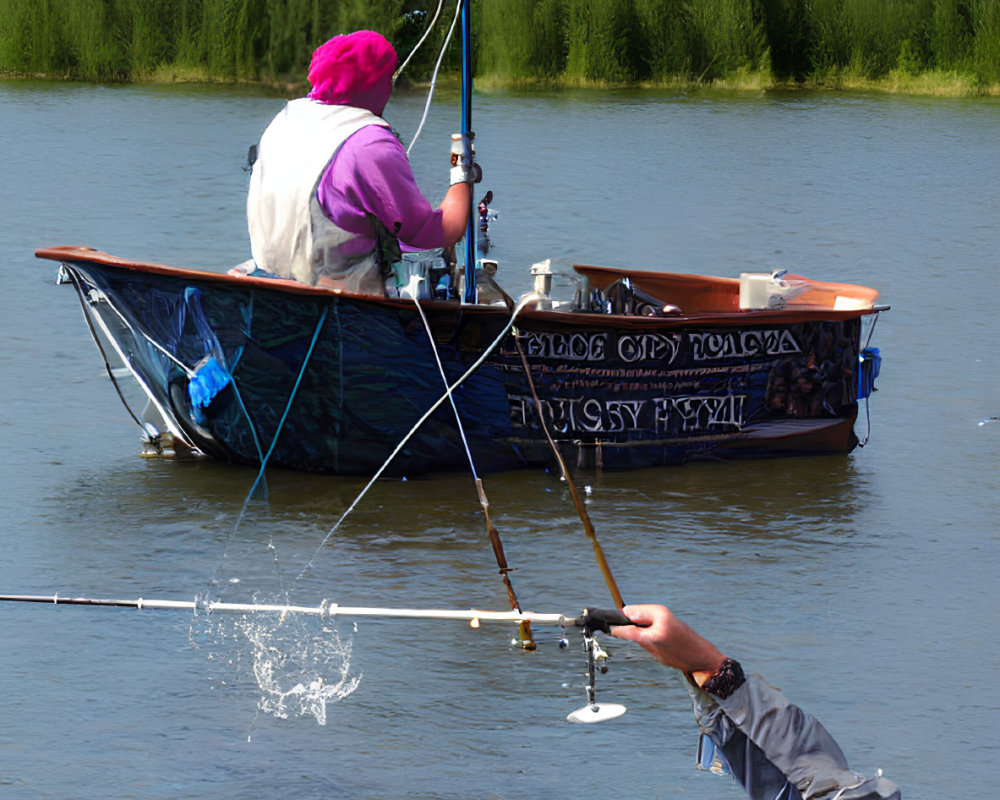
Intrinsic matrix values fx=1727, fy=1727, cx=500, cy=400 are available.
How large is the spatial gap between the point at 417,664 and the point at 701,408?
11.2 ft

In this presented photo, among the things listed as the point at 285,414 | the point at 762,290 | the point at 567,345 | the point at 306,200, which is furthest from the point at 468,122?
the point at 762,290

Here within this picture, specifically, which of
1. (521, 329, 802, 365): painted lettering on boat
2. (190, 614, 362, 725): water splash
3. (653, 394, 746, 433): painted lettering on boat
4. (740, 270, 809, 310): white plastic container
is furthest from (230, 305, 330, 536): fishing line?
(740, 270, 809, 310): white plastic container

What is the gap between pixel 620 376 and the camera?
942cm

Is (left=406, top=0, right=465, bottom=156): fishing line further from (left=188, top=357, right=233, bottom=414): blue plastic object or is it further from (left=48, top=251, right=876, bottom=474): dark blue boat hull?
(left=188, top=357, right=233, bottom=414): blue plastic object

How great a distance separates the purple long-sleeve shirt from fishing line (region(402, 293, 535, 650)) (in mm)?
408

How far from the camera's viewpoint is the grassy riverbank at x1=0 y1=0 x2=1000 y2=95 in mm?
38625

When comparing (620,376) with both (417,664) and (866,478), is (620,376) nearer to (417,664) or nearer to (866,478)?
(866,478)

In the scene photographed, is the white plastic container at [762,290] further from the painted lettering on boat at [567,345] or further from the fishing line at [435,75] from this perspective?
the fishing line at [435,75]

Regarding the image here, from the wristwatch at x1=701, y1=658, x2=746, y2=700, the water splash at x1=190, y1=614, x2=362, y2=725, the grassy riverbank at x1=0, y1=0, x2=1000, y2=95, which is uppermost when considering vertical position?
Answer: the grassy riverbank at x1=0, y1=0, x2=1000, y2=95

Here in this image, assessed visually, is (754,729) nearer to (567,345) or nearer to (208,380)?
(567,345)

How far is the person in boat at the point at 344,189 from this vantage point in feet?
28.4

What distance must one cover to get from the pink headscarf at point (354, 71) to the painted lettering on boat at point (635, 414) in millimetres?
1790

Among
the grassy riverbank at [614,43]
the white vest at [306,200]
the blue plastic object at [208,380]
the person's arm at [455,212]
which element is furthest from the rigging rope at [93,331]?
the grassy riverbank at [614,43]

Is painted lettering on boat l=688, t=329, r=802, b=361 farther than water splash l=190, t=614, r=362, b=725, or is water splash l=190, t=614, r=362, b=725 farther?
painted lettering on boat l=688, t=329, r=802, b=361
